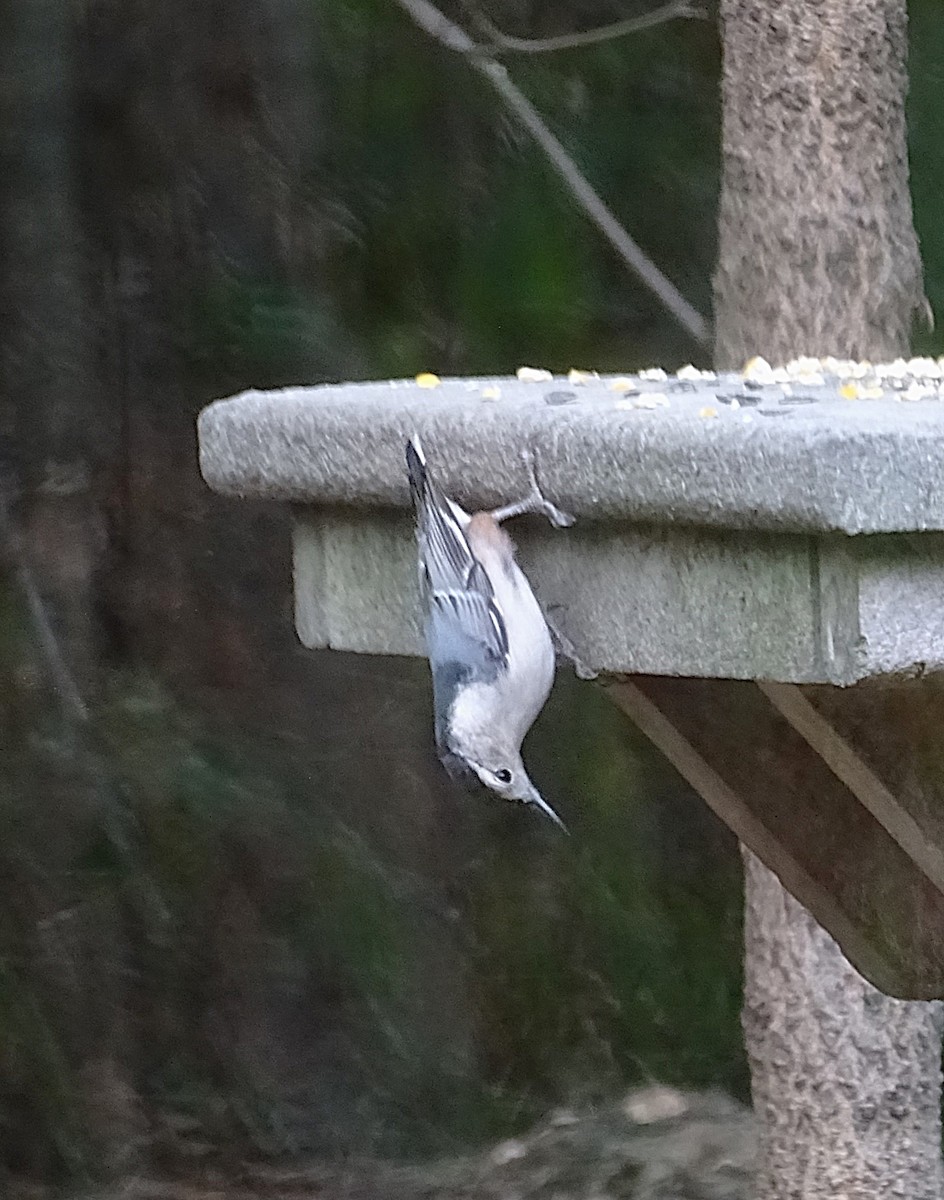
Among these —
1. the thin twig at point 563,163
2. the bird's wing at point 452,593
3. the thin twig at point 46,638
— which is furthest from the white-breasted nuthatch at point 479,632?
the thin twig at point 46,638

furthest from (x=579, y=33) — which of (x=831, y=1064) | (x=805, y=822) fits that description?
(x=805, y=822)

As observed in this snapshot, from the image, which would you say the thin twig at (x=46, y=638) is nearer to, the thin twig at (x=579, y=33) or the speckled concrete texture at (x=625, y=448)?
the thin twig at (x=579, y=33)

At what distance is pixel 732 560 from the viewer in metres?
1.60

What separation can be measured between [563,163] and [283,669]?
1461 mm

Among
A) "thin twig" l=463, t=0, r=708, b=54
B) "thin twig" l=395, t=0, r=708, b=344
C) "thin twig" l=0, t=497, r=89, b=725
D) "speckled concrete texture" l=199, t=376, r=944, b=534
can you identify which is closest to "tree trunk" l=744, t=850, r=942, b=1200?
"thin twig" l=395, t=0, r=708, b=344

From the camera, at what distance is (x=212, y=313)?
14.5 feet

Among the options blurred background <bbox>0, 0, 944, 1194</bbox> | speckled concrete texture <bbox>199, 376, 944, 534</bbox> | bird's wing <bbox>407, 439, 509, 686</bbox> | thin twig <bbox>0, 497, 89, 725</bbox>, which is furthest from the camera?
thin twig <bbox>0, 497, 89, 725</bbox>

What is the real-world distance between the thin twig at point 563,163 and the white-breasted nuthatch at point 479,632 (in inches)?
77.7

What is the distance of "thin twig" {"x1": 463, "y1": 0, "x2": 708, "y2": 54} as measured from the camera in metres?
3.82

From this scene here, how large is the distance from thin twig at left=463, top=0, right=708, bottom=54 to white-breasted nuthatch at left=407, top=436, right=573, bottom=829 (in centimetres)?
215

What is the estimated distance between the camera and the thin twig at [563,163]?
3801 millimetres

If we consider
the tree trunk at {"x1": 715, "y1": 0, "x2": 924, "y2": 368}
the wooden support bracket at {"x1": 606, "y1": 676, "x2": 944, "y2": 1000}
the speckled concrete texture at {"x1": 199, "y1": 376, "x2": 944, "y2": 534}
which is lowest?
the wooden support bracket at {"x1": 606, "y1": 676, "x2": 944, "y2": 1000}

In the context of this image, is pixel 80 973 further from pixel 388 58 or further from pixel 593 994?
pixel 388 58

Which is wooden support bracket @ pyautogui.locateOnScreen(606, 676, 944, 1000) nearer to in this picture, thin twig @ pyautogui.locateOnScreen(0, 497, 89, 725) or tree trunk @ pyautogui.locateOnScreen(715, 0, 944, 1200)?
tree trunk @ pyautogui.locateOnScreen(715, 0, 944, 1200)
